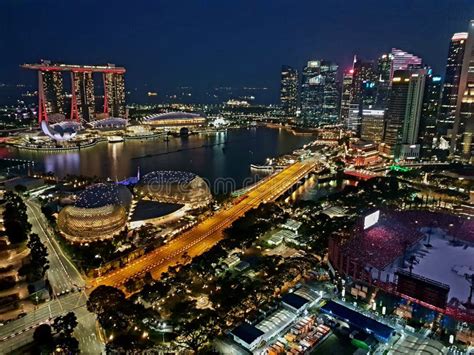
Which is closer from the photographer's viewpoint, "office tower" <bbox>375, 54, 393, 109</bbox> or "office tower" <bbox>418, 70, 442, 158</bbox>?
"office tower" <bbox>418, 70, 442, 158</bbox>

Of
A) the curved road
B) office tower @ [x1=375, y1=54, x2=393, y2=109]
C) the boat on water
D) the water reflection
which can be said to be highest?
office tower @ [x1=375, y1=54, x2=393, y2=109]

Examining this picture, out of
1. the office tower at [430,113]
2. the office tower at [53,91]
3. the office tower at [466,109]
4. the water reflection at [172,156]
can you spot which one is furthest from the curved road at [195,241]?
the office tower at [53,91]

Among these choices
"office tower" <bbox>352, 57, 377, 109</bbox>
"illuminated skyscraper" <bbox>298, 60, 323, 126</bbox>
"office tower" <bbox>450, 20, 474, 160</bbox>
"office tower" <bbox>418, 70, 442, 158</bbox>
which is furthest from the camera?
"illuminated skyscraper" <bbox>298, 60, 323, 126</bbox>

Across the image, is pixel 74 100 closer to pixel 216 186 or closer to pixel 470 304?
pixel 216 186

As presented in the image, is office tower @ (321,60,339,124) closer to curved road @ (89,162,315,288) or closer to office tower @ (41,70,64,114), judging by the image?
office tower @ (41,70,64,114)

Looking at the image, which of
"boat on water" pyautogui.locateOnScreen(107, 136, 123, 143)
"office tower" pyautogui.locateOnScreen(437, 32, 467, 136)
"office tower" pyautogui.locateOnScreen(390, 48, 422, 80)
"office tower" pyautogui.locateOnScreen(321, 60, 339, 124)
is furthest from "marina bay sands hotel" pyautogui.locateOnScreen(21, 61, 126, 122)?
"office tower" pyautogui.locateOnScreen(437, 32, 467, 136)

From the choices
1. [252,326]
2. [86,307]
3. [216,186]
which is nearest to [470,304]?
[252,326]
